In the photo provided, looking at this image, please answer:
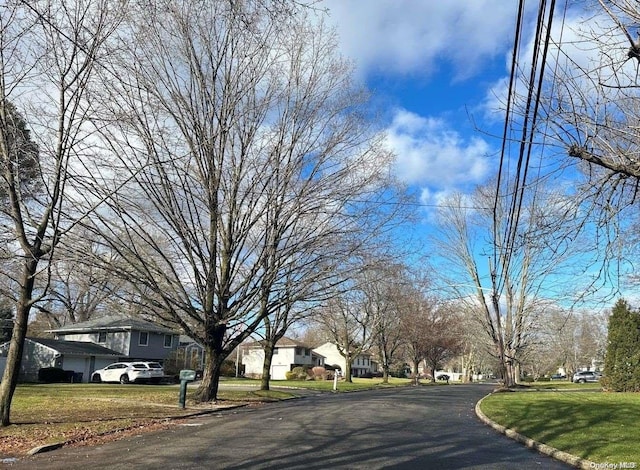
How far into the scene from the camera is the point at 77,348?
41.4m

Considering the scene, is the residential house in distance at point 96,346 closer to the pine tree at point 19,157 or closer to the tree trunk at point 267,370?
the tree trunk at point 267,370

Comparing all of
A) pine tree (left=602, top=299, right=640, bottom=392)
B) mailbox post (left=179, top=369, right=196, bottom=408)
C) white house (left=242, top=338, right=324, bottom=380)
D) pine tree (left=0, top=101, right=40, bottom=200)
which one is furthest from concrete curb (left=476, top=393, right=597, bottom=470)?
white house (left=242, top=338, right=324, bottom=380)

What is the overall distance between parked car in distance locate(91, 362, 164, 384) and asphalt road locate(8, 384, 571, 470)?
23392mm

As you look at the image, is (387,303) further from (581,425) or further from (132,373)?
(581,425)

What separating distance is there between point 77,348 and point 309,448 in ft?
121

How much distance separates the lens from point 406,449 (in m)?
9.82

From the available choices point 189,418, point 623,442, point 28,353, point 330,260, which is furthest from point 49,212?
point 28,353

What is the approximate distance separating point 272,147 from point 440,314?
126 feet

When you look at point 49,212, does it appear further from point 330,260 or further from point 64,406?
point 330,260

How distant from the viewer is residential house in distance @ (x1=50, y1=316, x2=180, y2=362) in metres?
44.3

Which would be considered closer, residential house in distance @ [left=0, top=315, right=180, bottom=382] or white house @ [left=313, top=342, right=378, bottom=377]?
residential house in distance @ [left=0, top=315, right=180, bottom=382]

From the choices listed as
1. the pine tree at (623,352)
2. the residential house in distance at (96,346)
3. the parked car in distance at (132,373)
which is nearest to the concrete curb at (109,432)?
the pine tree at (623,352)

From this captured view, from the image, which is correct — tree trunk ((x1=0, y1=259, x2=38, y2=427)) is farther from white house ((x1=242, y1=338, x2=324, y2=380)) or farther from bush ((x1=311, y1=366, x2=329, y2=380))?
white house ((x1=242, y1=338, x2=324, y2=380))

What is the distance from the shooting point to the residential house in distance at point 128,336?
44281 millimetres
